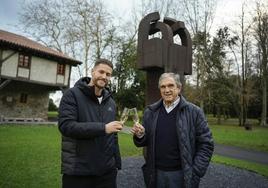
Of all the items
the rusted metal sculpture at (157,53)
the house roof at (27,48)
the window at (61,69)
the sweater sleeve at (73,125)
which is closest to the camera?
the sweater sleeve at (73,125)

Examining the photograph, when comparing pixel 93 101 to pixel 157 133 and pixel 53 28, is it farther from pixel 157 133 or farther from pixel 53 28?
pixel 53 28

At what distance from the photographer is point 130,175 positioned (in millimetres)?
6738

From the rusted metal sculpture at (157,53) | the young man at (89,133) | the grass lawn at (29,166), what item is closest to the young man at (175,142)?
the young man at (89,133)

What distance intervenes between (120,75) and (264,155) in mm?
24203

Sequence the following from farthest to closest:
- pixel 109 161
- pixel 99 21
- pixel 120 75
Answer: pixel 120 75, pixel 99 21, pixel 109 161

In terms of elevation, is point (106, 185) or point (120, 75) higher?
point (120, 75)

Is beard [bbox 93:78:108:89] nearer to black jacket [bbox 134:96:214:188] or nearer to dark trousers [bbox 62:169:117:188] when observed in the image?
black jacket [bbox 134:96:214:188]

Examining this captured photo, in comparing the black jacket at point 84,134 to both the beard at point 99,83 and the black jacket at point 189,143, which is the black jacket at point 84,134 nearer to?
→ the beard at point 99,83

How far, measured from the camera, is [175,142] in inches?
130

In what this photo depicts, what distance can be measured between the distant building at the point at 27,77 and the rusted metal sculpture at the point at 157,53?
57.6 ft

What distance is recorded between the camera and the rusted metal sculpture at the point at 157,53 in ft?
23.2

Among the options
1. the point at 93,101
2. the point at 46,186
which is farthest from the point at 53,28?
the point at 93,101

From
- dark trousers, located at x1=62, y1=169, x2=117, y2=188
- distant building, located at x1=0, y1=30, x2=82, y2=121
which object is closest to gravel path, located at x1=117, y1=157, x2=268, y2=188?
dark trousers, located at x1=62, y1=169, x2=117, y2=188

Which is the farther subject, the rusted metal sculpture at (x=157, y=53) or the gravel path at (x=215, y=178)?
the rusted metal sculpture at (x=157, y=53)
